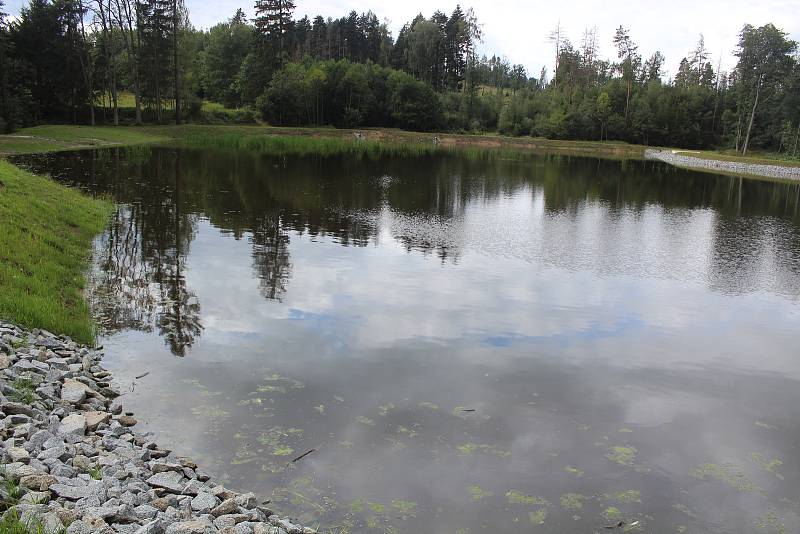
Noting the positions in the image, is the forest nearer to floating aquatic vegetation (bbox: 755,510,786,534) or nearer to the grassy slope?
the grassy slope

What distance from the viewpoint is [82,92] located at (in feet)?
225

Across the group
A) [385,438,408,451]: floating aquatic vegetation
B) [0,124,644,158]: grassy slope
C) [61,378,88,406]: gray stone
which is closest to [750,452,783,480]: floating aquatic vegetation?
[385,438,408,451]: floating aquatic vegetation

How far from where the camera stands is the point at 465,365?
11.4 m

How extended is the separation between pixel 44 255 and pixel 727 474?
14598 millimetres

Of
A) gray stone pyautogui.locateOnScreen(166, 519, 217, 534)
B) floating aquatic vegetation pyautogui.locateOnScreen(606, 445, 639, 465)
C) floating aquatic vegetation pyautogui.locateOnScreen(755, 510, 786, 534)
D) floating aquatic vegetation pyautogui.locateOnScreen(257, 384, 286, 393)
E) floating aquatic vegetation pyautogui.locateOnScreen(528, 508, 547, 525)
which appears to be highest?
gray stone pyautogui.locateOnScreen(166, 519, 217, 534)

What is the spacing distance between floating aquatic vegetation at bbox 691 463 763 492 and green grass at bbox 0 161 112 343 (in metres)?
10.3

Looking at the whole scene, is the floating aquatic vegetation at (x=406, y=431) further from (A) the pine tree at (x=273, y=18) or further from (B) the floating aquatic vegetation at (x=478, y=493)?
(A) the pine tree at (x=273, y=18)

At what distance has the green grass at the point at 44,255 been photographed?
11.1 metres

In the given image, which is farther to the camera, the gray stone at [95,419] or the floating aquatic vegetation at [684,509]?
the gray stone at [95,419]

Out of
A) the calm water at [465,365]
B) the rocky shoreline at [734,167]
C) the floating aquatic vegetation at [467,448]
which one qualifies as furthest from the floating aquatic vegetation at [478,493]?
the rocky shoreline at [734,167]

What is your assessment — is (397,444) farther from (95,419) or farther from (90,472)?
(95,419)

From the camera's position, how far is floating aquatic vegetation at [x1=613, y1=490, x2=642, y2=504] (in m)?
7.69

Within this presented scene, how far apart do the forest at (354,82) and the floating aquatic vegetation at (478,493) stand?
5661 centimetres

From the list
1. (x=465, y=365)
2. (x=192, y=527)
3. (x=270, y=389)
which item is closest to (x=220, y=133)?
(x=465, y=365)
